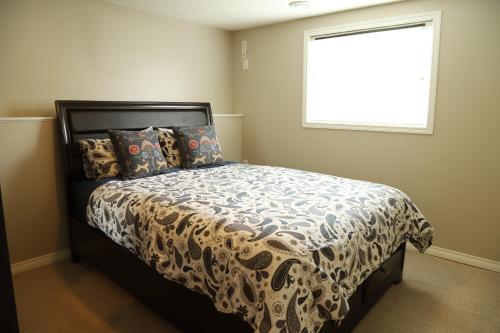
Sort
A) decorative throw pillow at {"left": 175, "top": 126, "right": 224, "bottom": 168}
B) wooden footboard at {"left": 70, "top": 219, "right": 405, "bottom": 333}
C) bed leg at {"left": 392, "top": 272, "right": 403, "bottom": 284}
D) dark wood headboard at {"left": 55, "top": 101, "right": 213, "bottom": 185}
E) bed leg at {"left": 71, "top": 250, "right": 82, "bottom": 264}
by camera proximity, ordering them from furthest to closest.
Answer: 1. decorative throw pillow at {"left": 175, "top": 126, "right": 224, "bottom": 168}
2. bed leg at {"left": 71, "top": 250, "right": 82, "bottom": 264}
3. dark wood headboard at {"left": 55, "top": 101, "right": 213, "bottom": 185}
4. bed leg at {"left": 392, "top": 272, "right": 403, "bottom": 284}
5. wooden footboard at {"left": 70, "top": 219, "right": 405, "bottom": 333}

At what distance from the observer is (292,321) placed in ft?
4.35

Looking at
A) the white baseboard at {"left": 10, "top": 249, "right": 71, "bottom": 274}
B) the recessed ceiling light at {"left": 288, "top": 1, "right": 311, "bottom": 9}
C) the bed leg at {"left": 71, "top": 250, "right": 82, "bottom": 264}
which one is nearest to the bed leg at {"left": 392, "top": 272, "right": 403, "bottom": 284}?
the recessed ceiling light at {"left": 288, "top": 1, "right": 311, "bottom": 9}

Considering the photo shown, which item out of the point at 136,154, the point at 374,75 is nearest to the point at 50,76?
the point at 136,154

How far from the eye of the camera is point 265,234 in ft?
5.05

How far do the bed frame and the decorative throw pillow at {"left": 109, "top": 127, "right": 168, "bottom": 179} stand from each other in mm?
305

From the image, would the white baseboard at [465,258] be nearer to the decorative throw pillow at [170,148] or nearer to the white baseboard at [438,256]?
the white baseboard at [438,256]

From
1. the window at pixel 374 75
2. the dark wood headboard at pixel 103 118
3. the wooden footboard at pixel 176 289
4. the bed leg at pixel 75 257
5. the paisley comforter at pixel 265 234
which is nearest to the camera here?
the paisley comforter at pixel 265 234

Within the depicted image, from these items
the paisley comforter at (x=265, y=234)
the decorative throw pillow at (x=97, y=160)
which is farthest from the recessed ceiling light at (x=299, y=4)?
the decorative throw pillow at (x=97, y=160)

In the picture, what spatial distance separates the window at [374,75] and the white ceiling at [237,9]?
250 mm

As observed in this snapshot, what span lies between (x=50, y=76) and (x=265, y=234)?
2.38m

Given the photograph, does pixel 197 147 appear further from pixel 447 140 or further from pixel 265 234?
pixel 447 140

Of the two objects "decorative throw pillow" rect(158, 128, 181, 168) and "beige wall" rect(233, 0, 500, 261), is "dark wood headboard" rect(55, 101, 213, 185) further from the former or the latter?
"beige wall" rect(233, 0, 500, 261)

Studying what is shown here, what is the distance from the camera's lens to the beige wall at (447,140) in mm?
2625

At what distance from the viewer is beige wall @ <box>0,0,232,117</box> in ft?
8.70
